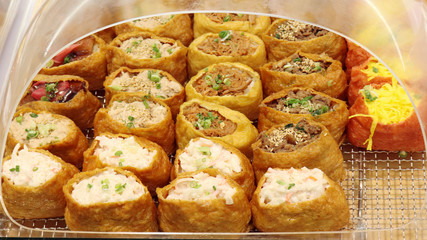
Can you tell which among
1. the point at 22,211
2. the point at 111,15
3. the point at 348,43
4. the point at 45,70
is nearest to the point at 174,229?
the point at 22,211

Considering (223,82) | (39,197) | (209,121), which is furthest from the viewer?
(223,82)

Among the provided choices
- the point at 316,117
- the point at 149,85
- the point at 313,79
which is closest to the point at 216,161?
the point at 316,117

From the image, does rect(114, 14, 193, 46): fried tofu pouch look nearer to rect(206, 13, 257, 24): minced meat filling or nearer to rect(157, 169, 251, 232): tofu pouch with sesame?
rect(206, 13, 257, 24): minced meat filling

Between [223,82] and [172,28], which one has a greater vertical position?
[172,28]

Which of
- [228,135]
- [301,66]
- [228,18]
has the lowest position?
[228,135]

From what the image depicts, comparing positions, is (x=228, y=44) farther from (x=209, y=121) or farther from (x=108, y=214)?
(x=108, y=214)
